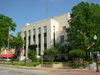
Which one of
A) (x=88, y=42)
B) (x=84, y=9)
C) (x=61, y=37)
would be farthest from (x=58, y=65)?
(x=61, y=37)

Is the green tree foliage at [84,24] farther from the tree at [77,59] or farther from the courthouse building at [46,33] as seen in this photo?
the courthouse building at [46,33]

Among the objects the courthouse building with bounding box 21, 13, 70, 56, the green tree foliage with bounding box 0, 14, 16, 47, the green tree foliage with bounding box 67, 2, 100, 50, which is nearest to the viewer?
the green tree foliage with bounding box 67, 2, 100, 50

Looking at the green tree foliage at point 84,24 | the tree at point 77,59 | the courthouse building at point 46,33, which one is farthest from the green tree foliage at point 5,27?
the tree at point 77,59

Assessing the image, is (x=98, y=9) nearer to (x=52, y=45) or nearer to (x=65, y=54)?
(x=65, y=54)

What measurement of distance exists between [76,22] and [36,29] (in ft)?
87.7

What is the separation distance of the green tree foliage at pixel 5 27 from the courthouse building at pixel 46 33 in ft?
24.9

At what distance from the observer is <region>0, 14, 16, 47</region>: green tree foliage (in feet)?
196

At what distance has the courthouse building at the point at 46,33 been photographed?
6267 cm

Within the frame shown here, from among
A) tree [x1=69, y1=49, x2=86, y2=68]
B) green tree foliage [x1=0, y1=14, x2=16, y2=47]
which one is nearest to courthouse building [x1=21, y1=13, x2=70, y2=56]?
green tree foliage [x1=0, y1=14, x2=16, y2=47]

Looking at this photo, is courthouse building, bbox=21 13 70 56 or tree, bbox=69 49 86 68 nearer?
tree, bbox=69 49 86 68

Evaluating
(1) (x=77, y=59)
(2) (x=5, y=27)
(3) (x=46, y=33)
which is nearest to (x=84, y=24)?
(1) (x=77, y=59)

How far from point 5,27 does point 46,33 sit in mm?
14126

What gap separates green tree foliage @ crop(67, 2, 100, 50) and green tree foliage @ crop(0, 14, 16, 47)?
23965 millimetres

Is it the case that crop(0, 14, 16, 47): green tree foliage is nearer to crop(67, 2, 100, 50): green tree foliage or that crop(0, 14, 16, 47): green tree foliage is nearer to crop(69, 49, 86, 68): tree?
crop(67, 2, 100, 50): green tree foliage
